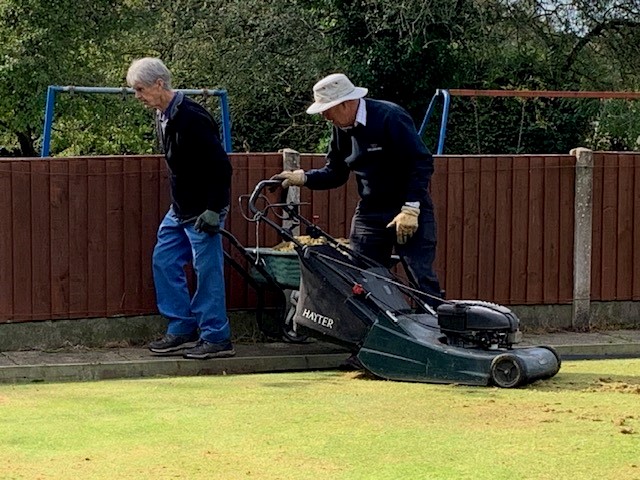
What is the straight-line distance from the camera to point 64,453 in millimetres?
6539

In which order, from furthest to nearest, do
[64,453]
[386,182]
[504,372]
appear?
[386,182], [504,372], [64,453]

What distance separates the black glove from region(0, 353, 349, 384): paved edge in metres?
0.98

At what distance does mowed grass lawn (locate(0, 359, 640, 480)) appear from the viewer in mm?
6223

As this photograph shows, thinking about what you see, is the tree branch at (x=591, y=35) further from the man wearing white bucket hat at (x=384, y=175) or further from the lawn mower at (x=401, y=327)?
the lawn mower at (x=401, y=327)

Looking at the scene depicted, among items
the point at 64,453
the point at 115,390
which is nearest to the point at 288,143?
the point at 115,390

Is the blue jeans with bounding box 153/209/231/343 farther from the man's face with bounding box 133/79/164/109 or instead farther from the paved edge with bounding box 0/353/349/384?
the man's face with bounding box 133/79/164/109

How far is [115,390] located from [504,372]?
97.2 inches

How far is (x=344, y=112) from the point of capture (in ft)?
30.7

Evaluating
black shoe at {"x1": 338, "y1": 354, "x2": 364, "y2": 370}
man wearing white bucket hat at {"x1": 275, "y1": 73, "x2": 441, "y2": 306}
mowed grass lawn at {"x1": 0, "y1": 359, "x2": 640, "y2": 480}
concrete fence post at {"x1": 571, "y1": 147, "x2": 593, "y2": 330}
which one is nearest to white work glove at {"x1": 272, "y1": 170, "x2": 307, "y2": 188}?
man wearing white bucket hat at {"x1": 275, "y1": 73, "x2": 441, "y2": 306}

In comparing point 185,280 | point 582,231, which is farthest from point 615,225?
point 185,280

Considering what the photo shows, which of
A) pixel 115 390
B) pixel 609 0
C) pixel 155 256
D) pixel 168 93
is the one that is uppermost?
pixel 609 0

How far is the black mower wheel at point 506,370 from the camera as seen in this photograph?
27.8ft

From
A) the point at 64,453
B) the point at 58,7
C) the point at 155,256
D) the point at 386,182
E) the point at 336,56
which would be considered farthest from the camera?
the point at 58,7

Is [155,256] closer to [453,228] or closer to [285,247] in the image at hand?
[285,247]
